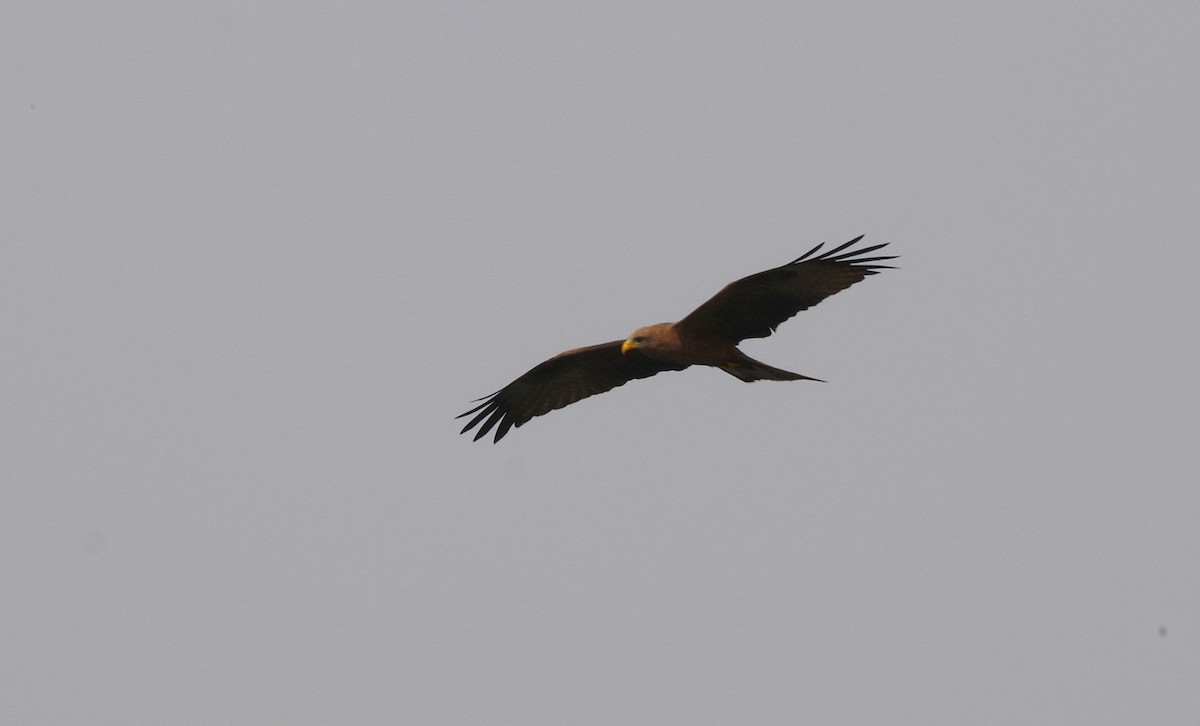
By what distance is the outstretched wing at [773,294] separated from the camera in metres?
11.1

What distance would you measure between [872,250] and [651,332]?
1.95 m

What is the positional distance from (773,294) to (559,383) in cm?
280

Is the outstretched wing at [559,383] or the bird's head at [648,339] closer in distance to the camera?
the bird's head at [648,339]

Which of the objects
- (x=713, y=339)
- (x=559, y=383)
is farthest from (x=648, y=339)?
(x=559, y=383)

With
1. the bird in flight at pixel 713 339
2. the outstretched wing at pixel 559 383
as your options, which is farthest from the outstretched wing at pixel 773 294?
the outstretched wing at pixel 559 383

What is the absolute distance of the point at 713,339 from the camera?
38.8 ft

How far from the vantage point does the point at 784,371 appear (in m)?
11.8

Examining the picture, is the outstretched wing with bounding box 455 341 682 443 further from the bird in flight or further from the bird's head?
the bird's head

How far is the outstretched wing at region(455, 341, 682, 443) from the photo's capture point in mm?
13036

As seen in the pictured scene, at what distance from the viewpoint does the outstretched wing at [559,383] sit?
13036mm

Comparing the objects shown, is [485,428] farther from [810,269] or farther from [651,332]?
[810,269]

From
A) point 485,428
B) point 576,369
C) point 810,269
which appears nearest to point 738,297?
point 810,269

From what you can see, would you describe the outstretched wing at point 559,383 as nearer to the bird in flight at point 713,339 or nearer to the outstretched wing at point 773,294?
the bird in flight at point 713,339

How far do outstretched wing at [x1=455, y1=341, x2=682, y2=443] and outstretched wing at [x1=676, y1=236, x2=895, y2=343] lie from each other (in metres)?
1.21
